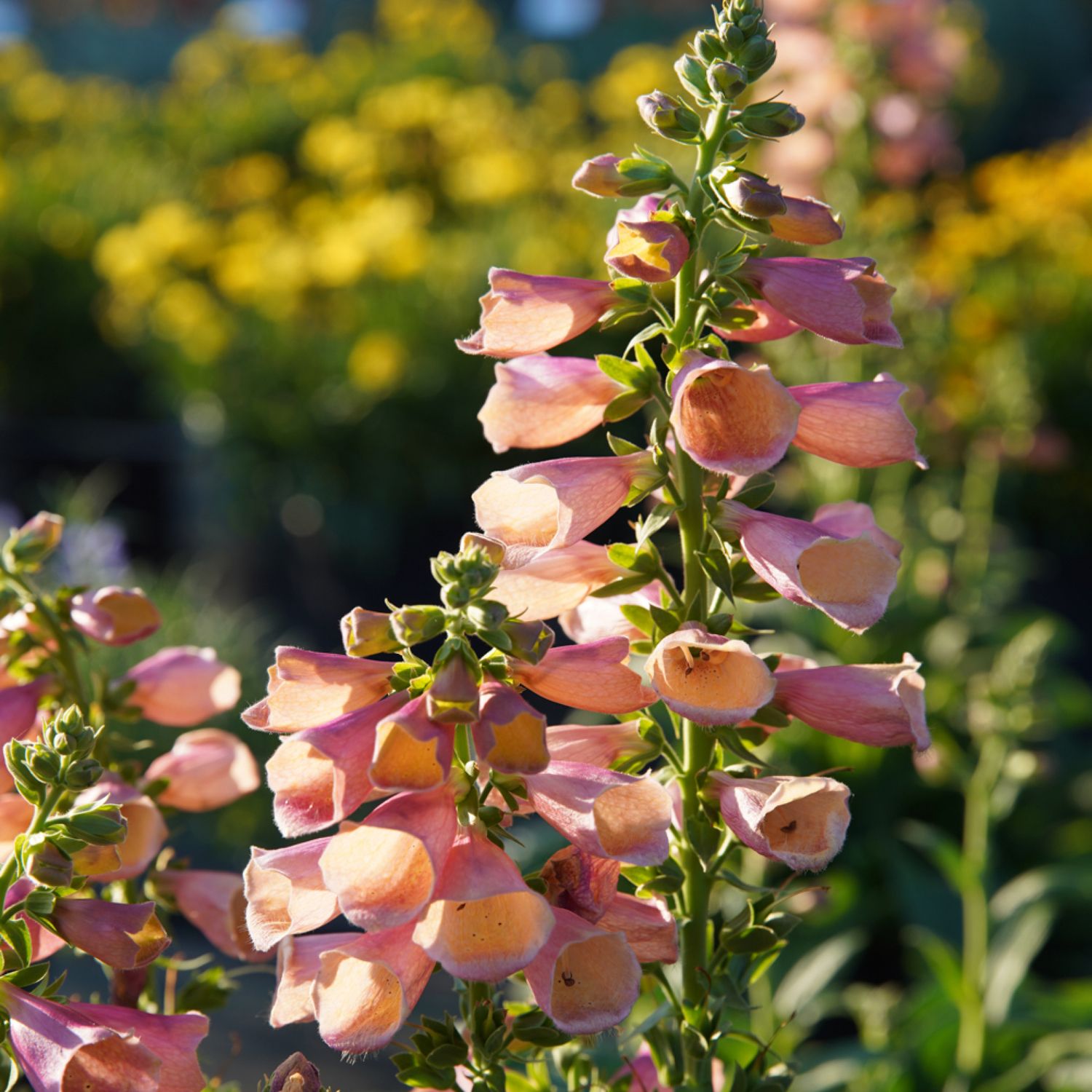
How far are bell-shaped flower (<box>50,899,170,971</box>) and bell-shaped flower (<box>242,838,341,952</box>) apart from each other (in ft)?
0.14

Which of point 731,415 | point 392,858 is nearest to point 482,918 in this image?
point 392,858

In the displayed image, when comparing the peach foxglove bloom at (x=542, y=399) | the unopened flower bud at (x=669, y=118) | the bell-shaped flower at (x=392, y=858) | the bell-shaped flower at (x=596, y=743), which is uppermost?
the unopened flower bud at (x=669, y=118)

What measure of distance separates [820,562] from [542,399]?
177 millimetres

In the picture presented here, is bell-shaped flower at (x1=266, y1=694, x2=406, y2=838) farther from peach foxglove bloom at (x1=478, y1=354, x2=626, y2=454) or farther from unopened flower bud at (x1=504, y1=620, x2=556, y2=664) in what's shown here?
peach foxglove bloom at (x1=478, y1=354, x2=626, y2=454)

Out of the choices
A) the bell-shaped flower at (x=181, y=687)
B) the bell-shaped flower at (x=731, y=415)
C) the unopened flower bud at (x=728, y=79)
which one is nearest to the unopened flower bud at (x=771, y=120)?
the unopened flower bud at (x=728, y=79)

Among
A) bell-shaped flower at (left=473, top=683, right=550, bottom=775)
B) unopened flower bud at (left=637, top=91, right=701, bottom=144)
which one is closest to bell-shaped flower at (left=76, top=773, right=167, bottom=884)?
bell-shaped flower at (left=473, top=683, right=550, bottom=775)

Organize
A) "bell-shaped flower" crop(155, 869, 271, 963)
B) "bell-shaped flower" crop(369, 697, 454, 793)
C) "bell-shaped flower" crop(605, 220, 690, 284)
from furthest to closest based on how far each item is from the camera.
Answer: "bell-shaped flower" crop(155, 869, 271, 963) → "bell-shaped flower" crop(605, 220, 690, 284) → "bell-shaped flower" crop(369, 697, 454, 793)

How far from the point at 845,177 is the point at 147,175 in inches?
190

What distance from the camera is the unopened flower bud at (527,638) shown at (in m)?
0.59

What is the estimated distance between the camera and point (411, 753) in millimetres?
561

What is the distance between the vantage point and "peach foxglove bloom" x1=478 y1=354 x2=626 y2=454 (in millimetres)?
744

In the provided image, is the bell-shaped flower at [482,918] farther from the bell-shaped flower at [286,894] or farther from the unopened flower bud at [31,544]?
the unopened flower bud at [31,544]

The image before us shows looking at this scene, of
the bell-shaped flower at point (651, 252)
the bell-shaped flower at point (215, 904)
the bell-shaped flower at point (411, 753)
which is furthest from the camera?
the bell-shaped flower at point (215, 904)

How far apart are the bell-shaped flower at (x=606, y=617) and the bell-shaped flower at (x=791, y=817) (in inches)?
4.6
